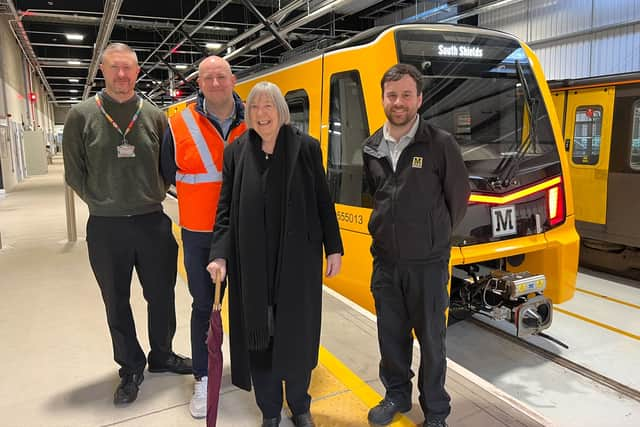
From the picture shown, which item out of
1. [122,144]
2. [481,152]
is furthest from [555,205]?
[122,144]

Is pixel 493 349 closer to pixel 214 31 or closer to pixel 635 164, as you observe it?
pixel 635 164

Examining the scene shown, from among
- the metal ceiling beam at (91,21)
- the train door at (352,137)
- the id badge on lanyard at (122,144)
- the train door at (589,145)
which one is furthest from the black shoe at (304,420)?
the metal ceiling beam at (91,21)

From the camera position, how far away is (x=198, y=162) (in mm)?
2535

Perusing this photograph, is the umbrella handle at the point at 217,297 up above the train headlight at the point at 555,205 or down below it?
below

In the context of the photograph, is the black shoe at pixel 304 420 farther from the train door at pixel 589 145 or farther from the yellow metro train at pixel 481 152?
the train door at pixel 589 145

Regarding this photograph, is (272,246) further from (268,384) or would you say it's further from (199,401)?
(199,401)

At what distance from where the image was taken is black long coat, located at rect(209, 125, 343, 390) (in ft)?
7.31

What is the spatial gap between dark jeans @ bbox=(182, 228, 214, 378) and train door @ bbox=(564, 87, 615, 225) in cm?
603

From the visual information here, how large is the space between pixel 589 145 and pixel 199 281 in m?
6.41

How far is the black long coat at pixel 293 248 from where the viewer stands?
7.31ft

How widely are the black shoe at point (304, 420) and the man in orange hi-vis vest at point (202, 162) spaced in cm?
52

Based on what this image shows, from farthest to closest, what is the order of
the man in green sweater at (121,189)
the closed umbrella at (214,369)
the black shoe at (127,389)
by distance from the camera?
the black shoe at (127,389), the man in green sweater at (121,189), the closed umbrella at (214,369)

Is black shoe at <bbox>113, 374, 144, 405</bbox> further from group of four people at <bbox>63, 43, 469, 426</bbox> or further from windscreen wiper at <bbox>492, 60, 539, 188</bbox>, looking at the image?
windscreen wiper at <bbox>492, 60, 539, 188</bbox>

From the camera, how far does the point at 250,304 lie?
222 cm
